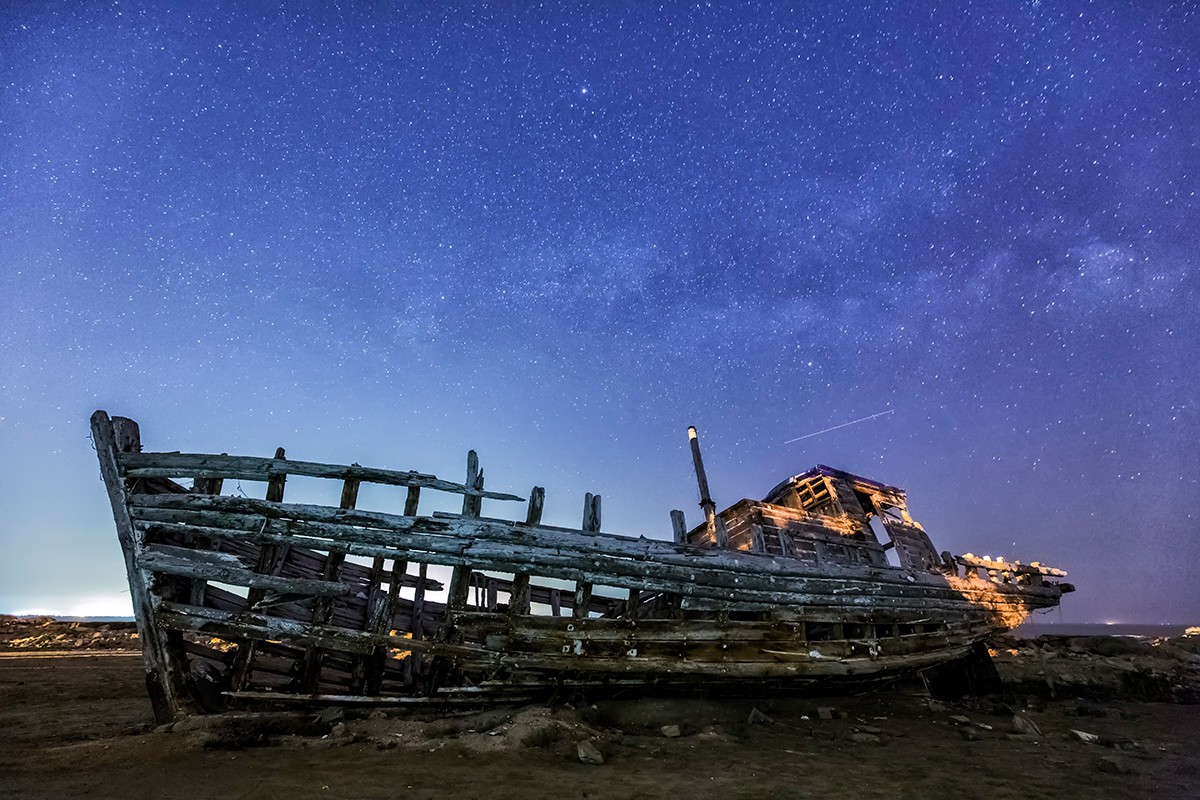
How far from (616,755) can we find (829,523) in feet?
47.9

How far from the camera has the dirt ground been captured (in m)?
4.82

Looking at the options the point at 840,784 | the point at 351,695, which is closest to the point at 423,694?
the point at 351,695

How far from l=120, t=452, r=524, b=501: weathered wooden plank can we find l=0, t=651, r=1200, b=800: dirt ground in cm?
306

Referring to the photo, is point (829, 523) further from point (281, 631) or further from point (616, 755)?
point (281, 631)

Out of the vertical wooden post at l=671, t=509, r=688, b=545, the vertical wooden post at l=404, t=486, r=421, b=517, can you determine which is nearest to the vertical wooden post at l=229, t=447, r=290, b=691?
the vertical wooden post at l=404, t=486, r=421, b=517

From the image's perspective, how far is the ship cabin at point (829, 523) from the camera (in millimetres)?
15828

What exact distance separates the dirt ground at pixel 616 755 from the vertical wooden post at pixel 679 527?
242 centimetres

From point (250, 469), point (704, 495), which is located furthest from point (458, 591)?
point (704, 495)

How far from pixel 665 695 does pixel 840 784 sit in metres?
3.18

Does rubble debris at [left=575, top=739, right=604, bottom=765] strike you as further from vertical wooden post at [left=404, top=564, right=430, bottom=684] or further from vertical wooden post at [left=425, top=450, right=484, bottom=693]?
vertical wooden post at [left=404, top=564, right=430, bottom=684]

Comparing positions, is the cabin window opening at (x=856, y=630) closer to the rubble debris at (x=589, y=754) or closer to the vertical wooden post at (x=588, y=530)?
the vertical wooden post at (x=588, y=530)

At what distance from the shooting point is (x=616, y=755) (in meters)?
5.95

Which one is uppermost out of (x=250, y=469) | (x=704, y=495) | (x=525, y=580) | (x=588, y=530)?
(x=704, y=495)

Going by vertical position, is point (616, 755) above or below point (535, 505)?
below
